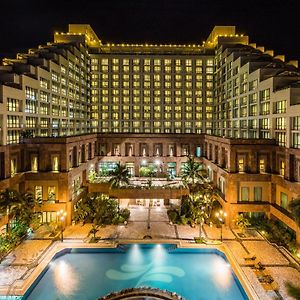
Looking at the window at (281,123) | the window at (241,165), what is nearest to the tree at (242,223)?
the window at (241,165)

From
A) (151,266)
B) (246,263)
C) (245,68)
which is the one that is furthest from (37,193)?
(245,68)

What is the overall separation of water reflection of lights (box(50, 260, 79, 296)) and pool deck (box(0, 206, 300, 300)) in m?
1.52

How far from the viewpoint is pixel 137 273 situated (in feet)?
106

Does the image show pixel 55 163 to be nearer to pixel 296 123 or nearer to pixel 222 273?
pixel 222 273

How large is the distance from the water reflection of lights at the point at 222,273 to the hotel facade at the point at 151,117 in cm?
1045

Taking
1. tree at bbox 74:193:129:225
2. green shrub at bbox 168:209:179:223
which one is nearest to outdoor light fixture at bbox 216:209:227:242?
green shrub at bbox 168:209:179:223

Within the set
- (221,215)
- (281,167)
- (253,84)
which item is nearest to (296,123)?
(281,167)

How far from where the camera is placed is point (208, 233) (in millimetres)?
42375

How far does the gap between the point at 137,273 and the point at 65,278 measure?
7.68m

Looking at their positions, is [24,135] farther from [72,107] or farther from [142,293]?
[142,293]

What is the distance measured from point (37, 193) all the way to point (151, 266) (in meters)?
21.7

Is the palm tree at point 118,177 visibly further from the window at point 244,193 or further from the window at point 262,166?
the window at point 262,166

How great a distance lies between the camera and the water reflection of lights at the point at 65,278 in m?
28.9

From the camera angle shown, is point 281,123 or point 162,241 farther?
point 281,123
